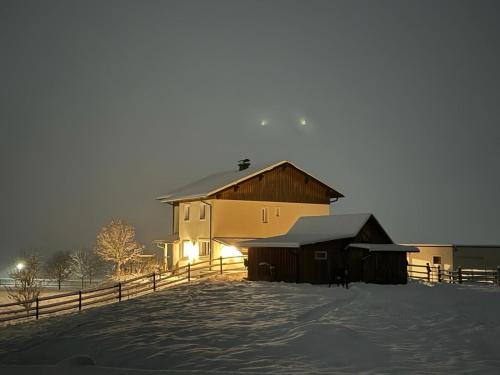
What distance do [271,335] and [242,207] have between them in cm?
2344

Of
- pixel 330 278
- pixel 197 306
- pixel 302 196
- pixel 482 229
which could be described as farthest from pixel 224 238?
pixel 482 229

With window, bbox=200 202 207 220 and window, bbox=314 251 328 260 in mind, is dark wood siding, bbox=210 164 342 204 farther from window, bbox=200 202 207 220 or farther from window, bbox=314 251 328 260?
window, bbox=314 251 328 260

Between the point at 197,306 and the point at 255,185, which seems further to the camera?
the point at 255,185

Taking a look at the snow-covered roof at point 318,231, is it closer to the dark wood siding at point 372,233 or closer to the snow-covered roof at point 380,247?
the dark wood siding at point 372,233

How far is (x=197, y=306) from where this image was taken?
2228cm

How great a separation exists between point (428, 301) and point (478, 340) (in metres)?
8.13

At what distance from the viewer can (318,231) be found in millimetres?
32750

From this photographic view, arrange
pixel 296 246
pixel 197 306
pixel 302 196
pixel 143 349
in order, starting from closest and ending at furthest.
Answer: pixel 143 349 < pixel 197 306 < pixel 296 246 < pixel 302 196

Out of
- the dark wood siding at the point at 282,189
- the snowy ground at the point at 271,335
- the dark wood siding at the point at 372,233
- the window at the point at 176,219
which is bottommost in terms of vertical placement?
the snowy ground at the point at 271,335

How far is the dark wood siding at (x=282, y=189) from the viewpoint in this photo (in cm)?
3962

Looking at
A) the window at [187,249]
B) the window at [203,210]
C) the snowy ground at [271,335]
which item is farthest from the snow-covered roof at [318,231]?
the window at [187,249]

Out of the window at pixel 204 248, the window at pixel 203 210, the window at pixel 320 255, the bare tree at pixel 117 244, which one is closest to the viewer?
the window at pixel 320 255

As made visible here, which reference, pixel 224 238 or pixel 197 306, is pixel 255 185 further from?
pixel 197 306

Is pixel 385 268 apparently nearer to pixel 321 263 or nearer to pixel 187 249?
pixel 321 263
